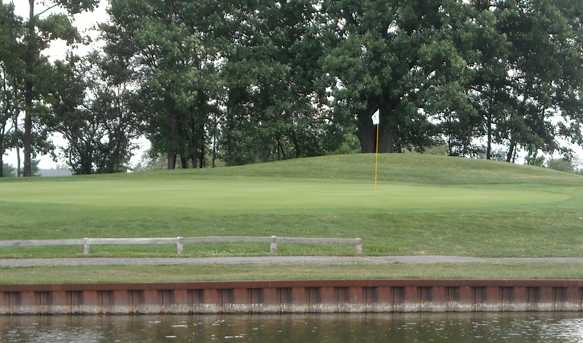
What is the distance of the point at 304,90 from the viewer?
7631 centimetres

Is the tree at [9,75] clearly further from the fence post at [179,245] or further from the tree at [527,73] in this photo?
the fence post at [179,245]

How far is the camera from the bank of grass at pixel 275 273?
2252 centimetres

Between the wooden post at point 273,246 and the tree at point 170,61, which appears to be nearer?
the wooden post at point 273,246

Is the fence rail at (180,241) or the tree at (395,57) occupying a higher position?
the tree at (395,57)

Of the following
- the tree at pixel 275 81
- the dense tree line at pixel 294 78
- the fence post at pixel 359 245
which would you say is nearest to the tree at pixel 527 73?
the dense tree line at pixel 294 78

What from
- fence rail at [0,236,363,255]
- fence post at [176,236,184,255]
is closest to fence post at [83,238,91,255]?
fence rail at [0,236,363,255]

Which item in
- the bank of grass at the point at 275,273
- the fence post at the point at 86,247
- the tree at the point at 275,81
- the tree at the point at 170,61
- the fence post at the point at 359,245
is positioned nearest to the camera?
the bank of grass at the point at 275,273

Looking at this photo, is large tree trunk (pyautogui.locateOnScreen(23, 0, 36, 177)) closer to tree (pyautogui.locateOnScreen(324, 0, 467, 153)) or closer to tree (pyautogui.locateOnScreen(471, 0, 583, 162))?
tree (pyautogui.locateOnScreen(324, 0, 467, 153))

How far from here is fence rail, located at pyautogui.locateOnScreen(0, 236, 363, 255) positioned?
85.3ft

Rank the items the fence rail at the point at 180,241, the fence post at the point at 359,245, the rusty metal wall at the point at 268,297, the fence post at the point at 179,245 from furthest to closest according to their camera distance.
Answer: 1. the fence post at the point at 359,245
2. the fence post at the point at 179,245
3. the fence rail at the point at 180,241
4. the rusty metal wall at the point at 268,297

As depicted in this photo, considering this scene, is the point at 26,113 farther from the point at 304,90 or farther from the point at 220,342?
the point at 220,342

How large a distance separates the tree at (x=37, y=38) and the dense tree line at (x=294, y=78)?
0.10m

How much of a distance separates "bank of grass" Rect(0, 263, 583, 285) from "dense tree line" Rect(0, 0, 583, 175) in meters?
43.2

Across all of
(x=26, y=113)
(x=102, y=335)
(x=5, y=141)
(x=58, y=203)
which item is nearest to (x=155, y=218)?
(x=58, y=203)
